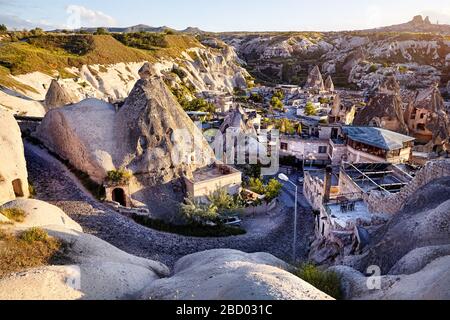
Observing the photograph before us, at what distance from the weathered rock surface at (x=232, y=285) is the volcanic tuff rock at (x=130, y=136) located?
51.7ft

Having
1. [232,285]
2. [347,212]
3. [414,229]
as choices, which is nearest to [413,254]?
[414,229]

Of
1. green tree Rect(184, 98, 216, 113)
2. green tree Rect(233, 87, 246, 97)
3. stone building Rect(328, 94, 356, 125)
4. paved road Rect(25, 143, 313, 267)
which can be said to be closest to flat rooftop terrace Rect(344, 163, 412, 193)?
paved road Rect(25, 143, 313, 267)

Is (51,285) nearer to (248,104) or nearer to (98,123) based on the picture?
(98,123)

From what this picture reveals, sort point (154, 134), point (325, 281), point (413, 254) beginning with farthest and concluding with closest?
point (154, 134)
point (413, 254)
point (325, 281)

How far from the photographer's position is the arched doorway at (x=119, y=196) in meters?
28.1

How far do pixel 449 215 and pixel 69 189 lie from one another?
23.0m

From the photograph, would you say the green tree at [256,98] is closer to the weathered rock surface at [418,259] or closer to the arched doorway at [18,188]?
the arched doorway at [18,188]


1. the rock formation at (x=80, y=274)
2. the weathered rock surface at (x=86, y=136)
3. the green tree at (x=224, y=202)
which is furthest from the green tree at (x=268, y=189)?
the rock formation at (x=80, y=274)

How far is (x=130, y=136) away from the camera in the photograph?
98.0 feet

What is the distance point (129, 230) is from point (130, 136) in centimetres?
945

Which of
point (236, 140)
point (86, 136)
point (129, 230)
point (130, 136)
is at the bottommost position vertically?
point (129, 230)

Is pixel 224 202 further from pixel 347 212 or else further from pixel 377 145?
pixel 377 145
